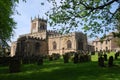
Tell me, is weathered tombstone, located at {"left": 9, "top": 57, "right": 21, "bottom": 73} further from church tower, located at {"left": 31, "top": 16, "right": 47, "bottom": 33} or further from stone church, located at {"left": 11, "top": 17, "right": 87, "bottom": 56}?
church tower, located at {"left": 31, "top": 16, "right": 47, "bottom": 33}

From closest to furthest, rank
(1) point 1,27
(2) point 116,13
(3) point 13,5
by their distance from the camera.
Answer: (2) point 116,13, (1) point 1,27, (3) point 13,5

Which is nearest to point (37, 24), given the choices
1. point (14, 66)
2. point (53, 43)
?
point (53, 43)

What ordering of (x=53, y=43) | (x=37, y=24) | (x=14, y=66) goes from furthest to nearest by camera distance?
(x=37, y=24)
(x=53, y=43)
(x=14, y=66)

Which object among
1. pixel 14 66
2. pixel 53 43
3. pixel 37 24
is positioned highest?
pixel 37 24

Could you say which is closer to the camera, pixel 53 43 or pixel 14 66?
pixel 14 66

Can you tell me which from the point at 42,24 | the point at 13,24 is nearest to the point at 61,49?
the point at 42,24

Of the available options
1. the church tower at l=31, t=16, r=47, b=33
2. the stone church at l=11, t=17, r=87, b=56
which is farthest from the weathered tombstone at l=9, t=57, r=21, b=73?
the church tower at l=31, t=16, r=47, b=33

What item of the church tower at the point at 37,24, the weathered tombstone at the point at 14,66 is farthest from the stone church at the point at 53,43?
the weathered tombstone at the point at 14,66

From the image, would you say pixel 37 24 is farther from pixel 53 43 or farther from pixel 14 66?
pixel 14 66

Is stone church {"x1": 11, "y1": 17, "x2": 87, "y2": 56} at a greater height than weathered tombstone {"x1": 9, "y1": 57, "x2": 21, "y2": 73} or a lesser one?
greater

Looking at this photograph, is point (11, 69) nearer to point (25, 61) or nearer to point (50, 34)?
point (25, 61)

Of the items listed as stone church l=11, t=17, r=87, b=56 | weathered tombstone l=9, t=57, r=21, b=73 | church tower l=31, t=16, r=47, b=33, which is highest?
church tower l=31, t=16, r=47, b=33

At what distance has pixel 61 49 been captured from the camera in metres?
86.4

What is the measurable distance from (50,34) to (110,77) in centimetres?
8134
